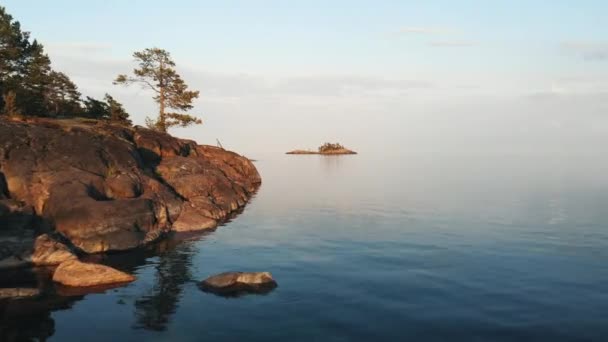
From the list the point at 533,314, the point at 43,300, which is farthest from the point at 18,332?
the point at 533,314

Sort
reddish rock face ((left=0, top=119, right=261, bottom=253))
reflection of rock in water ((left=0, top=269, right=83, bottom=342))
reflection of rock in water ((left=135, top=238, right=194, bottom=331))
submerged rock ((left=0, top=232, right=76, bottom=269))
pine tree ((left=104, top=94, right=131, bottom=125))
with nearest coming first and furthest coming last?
reflection of rock in water ((left=0, top=269, right=83, bottom=342)) → reflection of rock in water ((left=135, top=238, right=194, bottom=331)) → submerged rock ((left=0, top=232, right=76, bottom=269)) → reddish rock face ((left=0, top=119, right=261, bottom=253)) → pine tree ((left=104, top=94, right=131, bottom=125))

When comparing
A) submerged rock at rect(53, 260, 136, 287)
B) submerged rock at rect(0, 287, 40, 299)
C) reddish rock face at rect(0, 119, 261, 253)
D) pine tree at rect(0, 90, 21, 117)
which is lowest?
submerged rock at rect(0, 287, 40, 299)

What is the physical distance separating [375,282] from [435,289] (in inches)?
128

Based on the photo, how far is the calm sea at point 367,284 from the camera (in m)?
19.3

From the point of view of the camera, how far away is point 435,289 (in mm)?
24859

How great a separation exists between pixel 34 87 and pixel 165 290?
1786 inches

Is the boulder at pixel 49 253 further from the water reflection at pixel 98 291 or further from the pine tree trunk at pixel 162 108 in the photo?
the pine tree trunk at pixel 162 108

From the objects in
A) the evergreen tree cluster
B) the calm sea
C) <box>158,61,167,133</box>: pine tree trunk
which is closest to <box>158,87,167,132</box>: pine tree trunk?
<box>158,61,167,133</box>: pine tree trunk

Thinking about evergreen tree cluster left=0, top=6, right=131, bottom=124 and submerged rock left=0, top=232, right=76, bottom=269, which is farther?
evergreen tree cluster left=0, top=6, right=131, bottom=124

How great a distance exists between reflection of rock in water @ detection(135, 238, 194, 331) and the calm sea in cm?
8

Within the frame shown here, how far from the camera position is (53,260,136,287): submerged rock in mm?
25375

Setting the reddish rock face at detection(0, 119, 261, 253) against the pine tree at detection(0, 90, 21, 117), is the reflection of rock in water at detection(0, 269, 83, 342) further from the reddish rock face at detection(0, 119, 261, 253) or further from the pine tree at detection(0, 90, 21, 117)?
the pine tree at detection(0, 90, 21, 117)

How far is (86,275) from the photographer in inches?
1005

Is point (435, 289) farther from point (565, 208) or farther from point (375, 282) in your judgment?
point (565, 208)
